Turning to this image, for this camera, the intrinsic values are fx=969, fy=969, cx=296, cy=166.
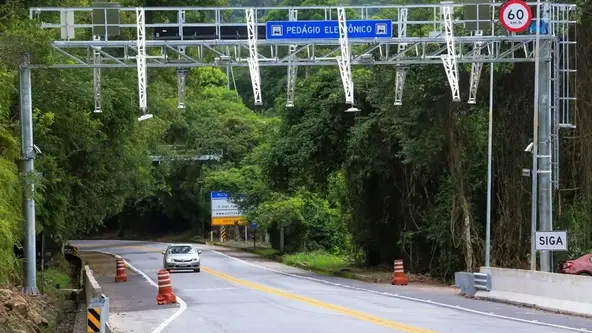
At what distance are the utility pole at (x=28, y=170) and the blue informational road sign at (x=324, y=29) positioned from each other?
692 centimetres

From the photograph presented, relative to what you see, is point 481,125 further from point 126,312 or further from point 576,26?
point 126,312

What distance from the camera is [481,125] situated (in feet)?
126

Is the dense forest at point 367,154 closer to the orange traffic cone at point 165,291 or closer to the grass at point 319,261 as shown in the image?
the grass at point 319,261

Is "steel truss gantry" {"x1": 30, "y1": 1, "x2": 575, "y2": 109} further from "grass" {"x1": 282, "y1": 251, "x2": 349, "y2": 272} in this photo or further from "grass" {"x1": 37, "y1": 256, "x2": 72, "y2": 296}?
"grass" {"x1": 282, "y1": 251, "x2": 349, "y2": 272}

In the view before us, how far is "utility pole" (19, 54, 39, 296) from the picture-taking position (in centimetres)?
2708

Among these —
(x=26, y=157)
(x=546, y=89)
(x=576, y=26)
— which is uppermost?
(x=576, y=26)

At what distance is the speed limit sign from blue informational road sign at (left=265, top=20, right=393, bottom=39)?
3136mm

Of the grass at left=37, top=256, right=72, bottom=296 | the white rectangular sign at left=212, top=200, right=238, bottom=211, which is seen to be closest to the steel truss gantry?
the grass at left=37, top=256, right=72, bottom=296

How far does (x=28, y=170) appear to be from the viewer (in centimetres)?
2762

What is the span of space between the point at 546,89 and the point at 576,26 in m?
4.54

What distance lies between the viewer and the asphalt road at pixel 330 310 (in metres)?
19.9

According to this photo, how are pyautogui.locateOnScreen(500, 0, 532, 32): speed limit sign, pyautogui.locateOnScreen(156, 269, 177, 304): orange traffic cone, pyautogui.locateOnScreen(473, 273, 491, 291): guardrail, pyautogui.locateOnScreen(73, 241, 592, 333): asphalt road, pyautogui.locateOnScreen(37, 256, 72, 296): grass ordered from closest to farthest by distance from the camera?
pyautogui.locateOnScreen(73, 241, 592, 333): asphalt road < pyautogui.locateOnScreen(500, 0, 532, 32): speed limit sign < pyautogui.locateOnScreen(156, 269, 177, 304): orange traffic cone < pyautogui.locateOnScreen(473, 273, 491, 291): guardrail < pyautogui.locateOnScreen(37, 256, 72, 296): grass

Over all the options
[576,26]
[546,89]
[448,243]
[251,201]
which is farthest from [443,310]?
[251,201]

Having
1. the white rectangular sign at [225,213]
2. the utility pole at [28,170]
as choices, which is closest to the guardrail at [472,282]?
the utility pole at [28,170]
